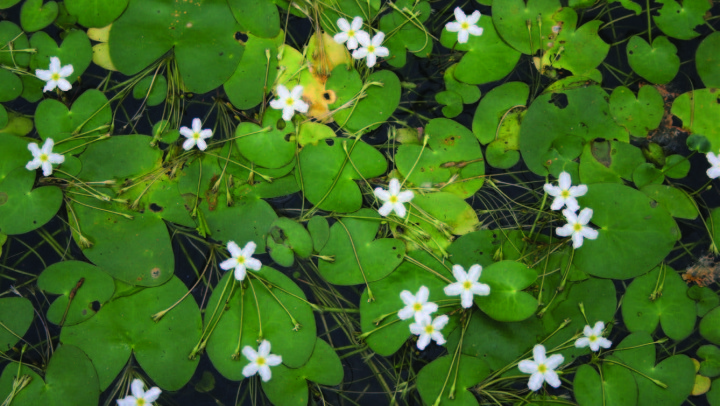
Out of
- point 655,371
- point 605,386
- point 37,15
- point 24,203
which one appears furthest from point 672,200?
point 37,15

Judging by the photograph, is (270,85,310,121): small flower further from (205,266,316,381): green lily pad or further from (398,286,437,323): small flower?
(398,286,437,323): small flower

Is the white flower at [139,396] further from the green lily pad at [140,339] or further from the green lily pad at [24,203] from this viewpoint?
the green lily pad at [24,203]

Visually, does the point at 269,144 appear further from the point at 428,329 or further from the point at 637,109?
the point at 637,109

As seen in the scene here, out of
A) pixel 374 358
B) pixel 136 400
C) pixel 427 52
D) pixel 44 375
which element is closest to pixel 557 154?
pixel 427 52

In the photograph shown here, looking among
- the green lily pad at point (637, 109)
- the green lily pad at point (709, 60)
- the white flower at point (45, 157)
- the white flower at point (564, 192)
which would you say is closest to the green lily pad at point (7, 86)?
the white flower at point (45, 157)

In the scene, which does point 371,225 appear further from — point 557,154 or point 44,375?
point 44,375

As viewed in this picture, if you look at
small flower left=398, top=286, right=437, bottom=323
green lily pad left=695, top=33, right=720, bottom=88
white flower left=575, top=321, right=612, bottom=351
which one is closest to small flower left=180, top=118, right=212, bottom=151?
small flower left=398, top=286, right=437, bottom=323
